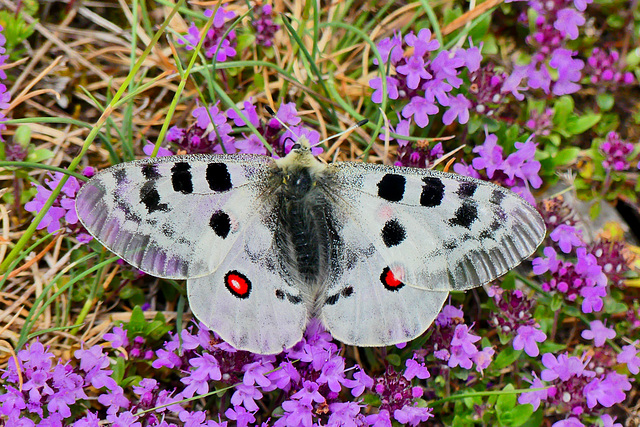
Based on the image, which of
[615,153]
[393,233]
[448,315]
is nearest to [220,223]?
[393,233]

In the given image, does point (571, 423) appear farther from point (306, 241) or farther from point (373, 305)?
point (306, 241)

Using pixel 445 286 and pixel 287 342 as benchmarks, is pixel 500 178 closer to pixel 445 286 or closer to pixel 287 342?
pixel 445 286

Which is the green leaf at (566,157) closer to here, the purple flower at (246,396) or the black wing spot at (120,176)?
the purple flower at (246,396)

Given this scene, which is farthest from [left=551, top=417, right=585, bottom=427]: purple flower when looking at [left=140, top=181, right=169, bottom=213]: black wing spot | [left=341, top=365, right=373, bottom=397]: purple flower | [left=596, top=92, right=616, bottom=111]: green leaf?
[left=140, top=181, right=169, bottom=213]: black wing spot

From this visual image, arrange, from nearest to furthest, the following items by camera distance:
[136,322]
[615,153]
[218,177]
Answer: [218,177] < [136,322] < [615,153]

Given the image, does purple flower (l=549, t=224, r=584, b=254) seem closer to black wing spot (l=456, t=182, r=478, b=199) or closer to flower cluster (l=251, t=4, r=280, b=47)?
black wing spot (l=456, t=182, r=478, b=199)

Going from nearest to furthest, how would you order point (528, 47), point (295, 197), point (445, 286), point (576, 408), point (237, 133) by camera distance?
point (445, 286) → point (295, 197) → point (576, 408) → point (237, 133) → point (528, 47)

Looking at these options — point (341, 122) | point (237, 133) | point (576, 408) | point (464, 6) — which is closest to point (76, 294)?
point (237, 133)
